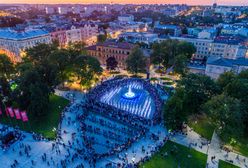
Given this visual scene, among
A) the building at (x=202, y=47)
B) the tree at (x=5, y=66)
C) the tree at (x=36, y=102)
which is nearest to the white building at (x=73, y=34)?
the tree at (x=5, y=66)

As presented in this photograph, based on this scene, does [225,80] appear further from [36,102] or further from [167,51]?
[36,102]

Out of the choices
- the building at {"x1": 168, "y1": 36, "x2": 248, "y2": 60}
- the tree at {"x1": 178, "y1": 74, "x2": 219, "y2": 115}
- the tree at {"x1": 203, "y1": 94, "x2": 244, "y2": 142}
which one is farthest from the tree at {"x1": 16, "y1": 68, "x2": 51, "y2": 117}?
the building at {"x1": 168, "y1": 36, "x2": 248, "y2": 60}

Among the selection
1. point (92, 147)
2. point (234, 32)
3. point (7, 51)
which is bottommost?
point (92, 147)

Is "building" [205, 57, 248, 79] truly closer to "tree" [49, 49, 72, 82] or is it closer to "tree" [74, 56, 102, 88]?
"tree" [74, 56, 102, 88]

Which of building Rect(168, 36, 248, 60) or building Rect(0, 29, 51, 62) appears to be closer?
building Rect(168, 36, 248, 60)

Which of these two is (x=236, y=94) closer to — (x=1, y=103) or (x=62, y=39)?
(x=1, y=103)

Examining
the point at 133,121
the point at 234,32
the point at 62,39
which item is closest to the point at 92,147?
the point at 133,121

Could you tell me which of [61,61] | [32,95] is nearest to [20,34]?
[61,61]
